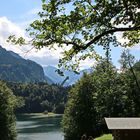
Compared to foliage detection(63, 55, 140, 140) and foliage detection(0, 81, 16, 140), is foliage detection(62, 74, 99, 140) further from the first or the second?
foliage detection(0, 81, 16, 140)

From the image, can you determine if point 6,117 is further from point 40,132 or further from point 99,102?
point 40,132

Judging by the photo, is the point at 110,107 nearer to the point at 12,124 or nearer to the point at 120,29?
the point at 12,124

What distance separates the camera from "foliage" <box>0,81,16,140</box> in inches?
2910

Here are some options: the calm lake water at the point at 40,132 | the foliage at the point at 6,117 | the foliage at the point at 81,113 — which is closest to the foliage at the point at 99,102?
the foliage at the point at 81,113

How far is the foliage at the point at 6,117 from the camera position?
242ft

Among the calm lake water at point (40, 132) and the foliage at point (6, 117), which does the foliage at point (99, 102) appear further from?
the calm lake water at point (40, 132)

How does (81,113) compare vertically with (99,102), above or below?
below

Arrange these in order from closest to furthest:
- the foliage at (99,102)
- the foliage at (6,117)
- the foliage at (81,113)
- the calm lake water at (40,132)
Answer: the foliage at (6,117) < the foliage at (99,102) < the foliage at (81,113) < the calm lake water at (40,132)

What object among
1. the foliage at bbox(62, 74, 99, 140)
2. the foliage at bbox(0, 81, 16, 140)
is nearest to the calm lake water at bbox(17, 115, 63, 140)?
the foliage at bbox(62, 74, 99, 140)

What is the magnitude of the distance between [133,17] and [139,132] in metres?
24.2

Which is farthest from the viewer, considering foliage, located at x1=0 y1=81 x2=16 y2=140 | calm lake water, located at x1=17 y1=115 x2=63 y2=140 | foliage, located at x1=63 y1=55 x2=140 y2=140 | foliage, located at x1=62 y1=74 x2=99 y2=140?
calm lake water, located at x1=17 y1=115 x2=63 y2=140

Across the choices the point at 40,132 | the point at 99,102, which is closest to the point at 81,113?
the point at 99,102

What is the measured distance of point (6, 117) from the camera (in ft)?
250

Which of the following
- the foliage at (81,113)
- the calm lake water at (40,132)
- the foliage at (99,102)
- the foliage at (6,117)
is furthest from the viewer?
the calm lake water at (40,132)
